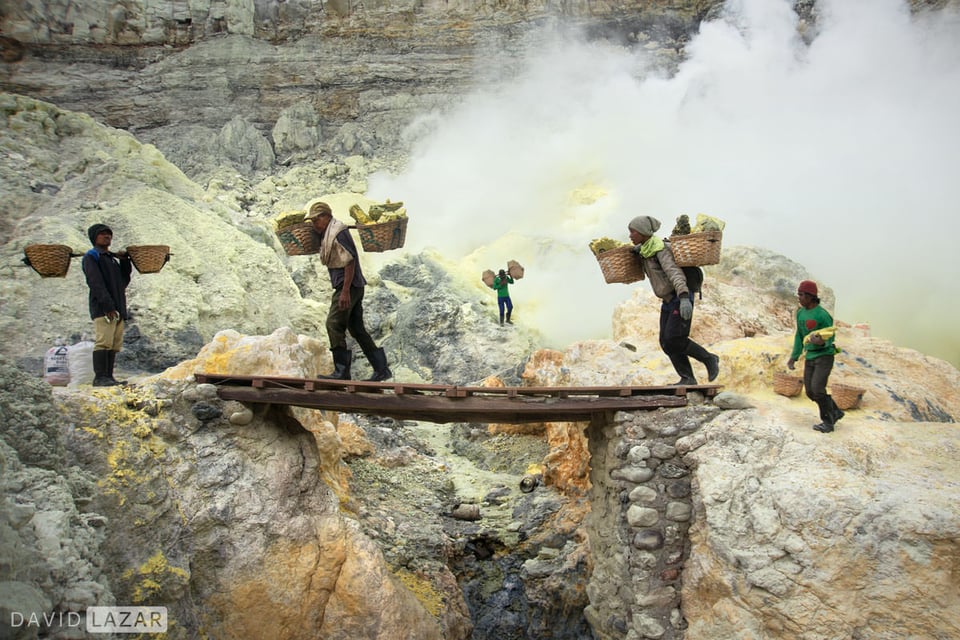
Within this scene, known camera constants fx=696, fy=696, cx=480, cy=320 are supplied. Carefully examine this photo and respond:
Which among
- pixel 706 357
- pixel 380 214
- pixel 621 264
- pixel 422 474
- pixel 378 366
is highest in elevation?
pixel 380 214

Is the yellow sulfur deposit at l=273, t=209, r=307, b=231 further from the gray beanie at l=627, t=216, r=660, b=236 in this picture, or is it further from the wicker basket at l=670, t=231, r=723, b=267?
the wicker basket at l=670, t=231, r=723, b=267

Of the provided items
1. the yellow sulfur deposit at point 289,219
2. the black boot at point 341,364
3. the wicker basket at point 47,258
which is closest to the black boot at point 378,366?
the black boot at point 341,364

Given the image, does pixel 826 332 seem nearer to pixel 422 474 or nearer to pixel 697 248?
pixel 697 248

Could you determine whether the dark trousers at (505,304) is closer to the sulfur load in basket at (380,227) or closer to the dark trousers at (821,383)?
the sulfur load in basket at (380,227)

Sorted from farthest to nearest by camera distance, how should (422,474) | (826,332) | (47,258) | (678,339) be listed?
1. (422,474)
2. (47,258)
3. (678,339)
4. (826,332)

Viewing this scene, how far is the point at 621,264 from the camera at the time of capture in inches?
223

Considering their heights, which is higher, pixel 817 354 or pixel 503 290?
pixel 503 290

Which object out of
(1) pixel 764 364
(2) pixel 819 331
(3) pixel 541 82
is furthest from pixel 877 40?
(2) pixel 819 331

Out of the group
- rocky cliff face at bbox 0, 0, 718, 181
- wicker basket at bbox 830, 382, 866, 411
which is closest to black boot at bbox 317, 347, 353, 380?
wicker basket at bbox 830, 382, 866, 411

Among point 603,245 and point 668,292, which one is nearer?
point 668,292

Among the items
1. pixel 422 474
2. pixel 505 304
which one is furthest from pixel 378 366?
pixel 505 304

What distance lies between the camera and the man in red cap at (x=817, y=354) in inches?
188

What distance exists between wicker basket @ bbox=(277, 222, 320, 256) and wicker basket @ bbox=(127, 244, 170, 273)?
3.35 feet

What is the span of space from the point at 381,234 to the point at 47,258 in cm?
267
